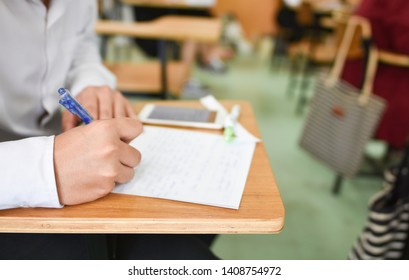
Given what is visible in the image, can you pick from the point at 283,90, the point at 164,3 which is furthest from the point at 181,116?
the point at 283,90

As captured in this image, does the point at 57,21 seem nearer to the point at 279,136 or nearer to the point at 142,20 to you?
the point at 279,136

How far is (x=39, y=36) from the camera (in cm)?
70

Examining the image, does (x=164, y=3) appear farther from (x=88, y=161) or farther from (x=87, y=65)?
(x=88, y=161)

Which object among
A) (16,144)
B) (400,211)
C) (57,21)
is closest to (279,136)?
(400,211)

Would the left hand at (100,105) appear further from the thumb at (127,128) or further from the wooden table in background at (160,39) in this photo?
the wooden table in background at (160,39)

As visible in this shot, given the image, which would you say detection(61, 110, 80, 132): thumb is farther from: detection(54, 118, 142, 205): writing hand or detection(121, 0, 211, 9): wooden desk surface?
detection(121, 0, 211, 9): wooden desk surface

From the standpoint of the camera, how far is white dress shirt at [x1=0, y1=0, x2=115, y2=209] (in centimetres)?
47

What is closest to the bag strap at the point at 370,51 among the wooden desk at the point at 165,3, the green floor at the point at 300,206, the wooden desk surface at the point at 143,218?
the green floor at the point at 300,206

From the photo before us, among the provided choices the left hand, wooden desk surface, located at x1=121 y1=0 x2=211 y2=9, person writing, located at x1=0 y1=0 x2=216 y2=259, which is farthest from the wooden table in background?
the left hand

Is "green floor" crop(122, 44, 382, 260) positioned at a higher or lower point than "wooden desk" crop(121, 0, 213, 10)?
lower

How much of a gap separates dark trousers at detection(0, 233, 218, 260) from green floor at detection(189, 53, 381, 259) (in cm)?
80

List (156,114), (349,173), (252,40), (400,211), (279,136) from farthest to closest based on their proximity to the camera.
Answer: (252,40) → (279,136) → (349,173) → (400,211) → (156,114)

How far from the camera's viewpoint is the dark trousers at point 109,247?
0.60 metres
